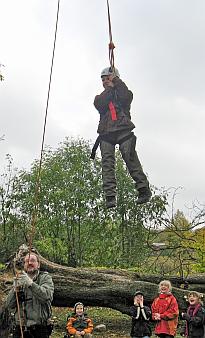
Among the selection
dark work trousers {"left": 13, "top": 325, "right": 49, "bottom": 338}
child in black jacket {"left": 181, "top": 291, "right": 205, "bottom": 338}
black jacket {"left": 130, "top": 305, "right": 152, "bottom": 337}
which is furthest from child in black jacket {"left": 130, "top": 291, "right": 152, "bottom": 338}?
dark work trousers {"left": 13, "top": 325, "right": 49, "bottom": 338}

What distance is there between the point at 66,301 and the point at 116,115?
5.43m

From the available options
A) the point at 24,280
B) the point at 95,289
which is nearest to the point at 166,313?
the point at 24,280

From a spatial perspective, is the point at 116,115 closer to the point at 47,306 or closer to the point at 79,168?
the point at 47,306

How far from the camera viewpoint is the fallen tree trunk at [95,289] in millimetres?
10781

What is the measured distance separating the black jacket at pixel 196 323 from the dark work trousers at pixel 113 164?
7.24 feet

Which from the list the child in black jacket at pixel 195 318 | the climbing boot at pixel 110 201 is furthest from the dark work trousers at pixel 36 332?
the child in black jacket at pixel 195 318

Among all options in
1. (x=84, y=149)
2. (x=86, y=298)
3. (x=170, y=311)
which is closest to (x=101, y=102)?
(x=170, y=311)

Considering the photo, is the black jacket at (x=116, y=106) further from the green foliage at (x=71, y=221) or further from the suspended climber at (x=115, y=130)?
the green foliage at (x=71, y=221)

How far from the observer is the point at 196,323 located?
7.67 meters

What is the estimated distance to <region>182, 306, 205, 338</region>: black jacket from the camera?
7652mm

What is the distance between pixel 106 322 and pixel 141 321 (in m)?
4.73

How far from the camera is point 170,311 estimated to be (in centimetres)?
770

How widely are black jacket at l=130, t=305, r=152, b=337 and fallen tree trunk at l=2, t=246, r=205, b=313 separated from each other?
2.91 metres

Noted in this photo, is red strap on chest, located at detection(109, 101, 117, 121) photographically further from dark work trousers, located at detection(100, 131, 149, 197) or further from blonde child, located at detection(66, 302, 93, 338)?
blonde child, located at detection(66, 302, 93, 338)
